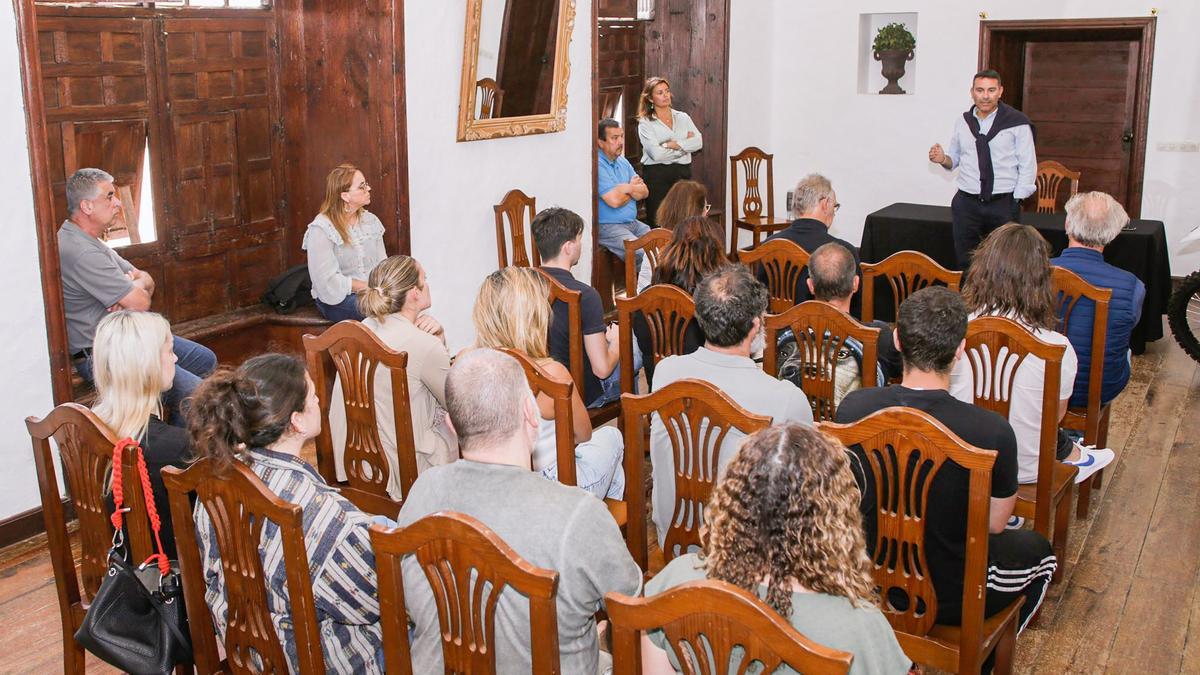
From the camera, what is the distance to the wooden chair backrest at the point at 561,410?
299cm

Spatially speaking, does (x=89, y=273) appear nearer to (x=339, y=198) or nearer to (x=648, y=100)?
(x=339, y=198)

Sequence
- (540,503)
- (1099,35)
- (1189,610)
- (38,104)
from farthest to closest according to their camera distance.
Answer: (1099,35) < (38,104) < (1189,610) < (540,503)

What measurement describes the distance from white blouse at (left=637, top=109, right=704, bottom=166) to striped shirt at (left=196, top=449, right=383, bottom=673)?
5.91 metres

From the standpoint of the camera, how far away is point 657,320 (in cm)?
421

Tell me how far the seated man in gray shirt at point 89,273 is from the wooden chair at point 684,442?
2.21 metres

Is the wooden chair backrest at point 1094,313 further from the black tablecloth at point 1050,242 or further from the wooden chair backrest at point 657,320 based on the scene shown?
the black tablecloth at point 1050,242

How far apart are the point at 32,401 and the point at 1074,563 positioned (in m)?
3.93

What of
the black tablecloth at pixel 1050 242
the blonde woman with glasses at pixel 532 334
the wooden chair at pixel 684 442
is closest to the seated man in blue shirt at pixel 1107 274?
the black tablecloth at pixel 1050 242

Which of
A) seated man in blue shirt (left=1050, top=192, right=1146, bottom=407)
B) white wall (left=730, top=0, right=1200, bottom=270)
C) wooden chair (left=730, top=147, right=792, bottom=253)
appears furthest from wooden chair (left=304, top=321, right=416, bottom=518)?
white wall (left=730, top=0, right=1200, bottom=270)

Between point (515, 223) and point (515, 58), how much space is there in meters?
0.95

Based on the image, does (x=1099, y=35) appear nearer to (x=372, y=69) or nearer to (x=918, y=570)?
(x=372, y=69)

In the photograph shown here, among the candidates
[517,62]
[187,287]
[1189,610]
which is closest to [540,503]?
[1189,610]

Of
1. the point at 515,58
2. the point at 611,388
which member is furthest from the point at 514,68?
the point at 611,388

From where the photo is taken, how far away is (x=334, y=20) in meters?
5.84
